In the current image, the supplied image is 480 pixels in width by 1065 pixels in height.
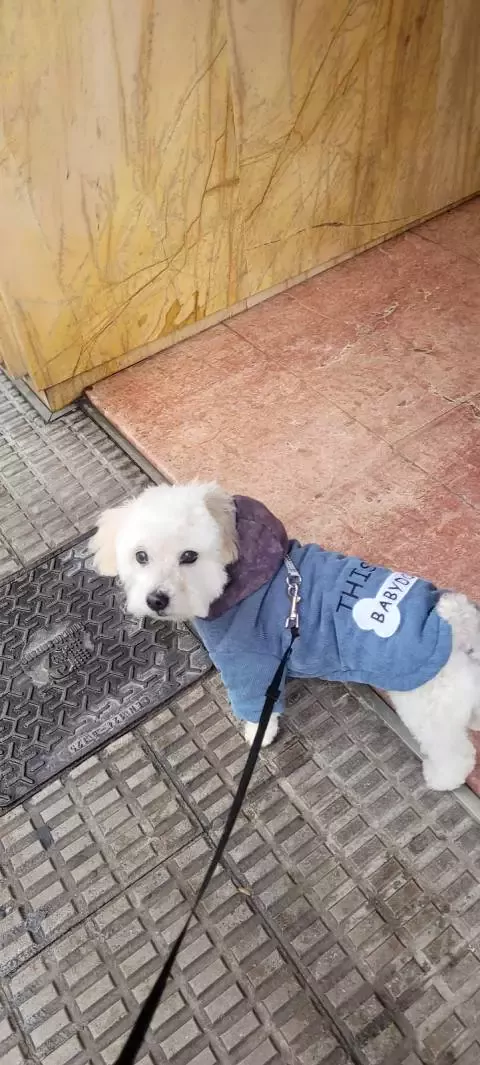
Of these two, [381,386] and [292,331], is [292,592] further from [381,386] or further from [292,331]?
[292,331]

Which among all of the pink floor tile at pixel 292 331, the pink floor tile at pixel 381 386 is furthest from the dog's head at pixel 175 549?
the pink floor tile at pixel 292 331

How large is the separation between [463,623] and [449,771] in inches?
18.3

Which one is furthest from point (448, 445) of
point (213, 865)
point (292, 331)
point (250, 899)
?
point (213, 865)

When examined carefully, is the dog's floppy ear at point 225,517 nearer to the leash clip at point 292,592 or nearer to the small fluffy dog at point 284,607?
the small fluffy dog at point 284,607

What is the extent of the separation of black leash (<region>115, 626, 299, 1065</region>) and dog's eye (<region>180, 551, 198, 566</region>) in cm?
26

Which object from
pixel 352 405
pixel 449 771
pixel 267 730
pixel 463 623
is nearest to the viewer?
pixel 463 623

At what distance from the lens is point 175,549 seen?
163 cm

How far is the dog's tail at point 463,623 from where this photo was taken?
1.60m

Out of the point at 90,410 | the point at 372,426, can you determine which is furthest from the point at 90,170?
the point at 372,426

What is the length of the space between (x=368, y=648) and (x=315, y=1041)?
0.86m

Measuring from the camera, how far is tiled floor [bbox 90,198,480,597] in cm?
252

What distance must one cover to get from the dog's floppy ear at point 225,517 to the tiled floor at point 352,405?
803 millimetres

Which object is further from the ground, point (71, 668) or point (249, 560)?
point (249, 560)

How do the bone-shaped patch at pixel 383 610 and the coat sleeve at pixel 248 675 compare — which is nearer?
the bone-shaped patch at pixel 383 610
